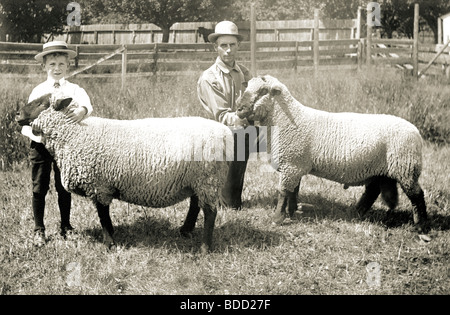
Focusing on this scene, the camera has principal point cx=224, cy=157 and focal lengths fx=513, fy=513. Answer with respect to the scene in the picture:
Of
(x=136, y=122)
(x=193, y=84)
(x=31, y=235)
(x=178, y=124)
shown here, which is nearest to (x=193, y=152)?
(x=178, y=124)

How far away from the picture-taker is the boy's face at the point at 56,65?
17.7ft

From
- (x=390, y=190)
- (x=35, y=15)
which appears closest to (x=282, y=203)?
(x=390, y=190)

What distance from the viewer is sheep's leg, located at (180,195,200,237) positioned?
18.4 feet

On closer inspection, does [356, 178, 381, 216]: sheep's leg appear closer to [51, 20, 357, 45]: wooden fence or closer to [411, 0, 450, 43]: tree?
[51, 20, 357, 45]: wooden fence

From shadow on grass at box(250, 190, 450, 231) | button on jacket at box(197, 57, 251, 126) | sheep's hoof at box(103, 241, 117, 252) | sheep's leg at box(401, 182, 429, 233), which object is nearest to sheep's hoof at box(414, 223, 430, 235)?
sheep's leg at box(401, 182, 429, 233)

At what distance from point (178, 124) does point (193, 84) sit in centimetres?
699

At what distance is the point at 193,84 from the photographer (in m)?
12.1

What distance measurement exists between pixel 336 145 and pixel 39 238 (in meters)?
3.42

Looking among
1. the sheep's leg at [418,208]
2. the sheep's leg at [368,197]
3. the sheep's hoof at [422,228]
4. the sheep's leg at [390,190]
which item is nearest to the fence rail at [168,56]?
the sheep's leg at [368,197]

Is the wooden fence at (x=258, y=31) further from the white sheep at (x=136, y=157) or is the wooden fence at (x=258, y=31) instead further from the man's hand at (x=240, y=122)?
the white sheep at (x=136, y=157)

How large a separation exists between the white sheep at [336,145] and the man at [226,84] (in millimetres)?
290

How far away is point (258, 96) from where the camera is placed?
594 centimetres

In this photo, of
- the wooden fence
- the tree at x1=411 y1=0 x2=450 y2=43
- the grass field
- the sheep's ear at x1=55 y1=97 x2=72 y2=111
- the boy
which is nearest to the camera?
the grass field
